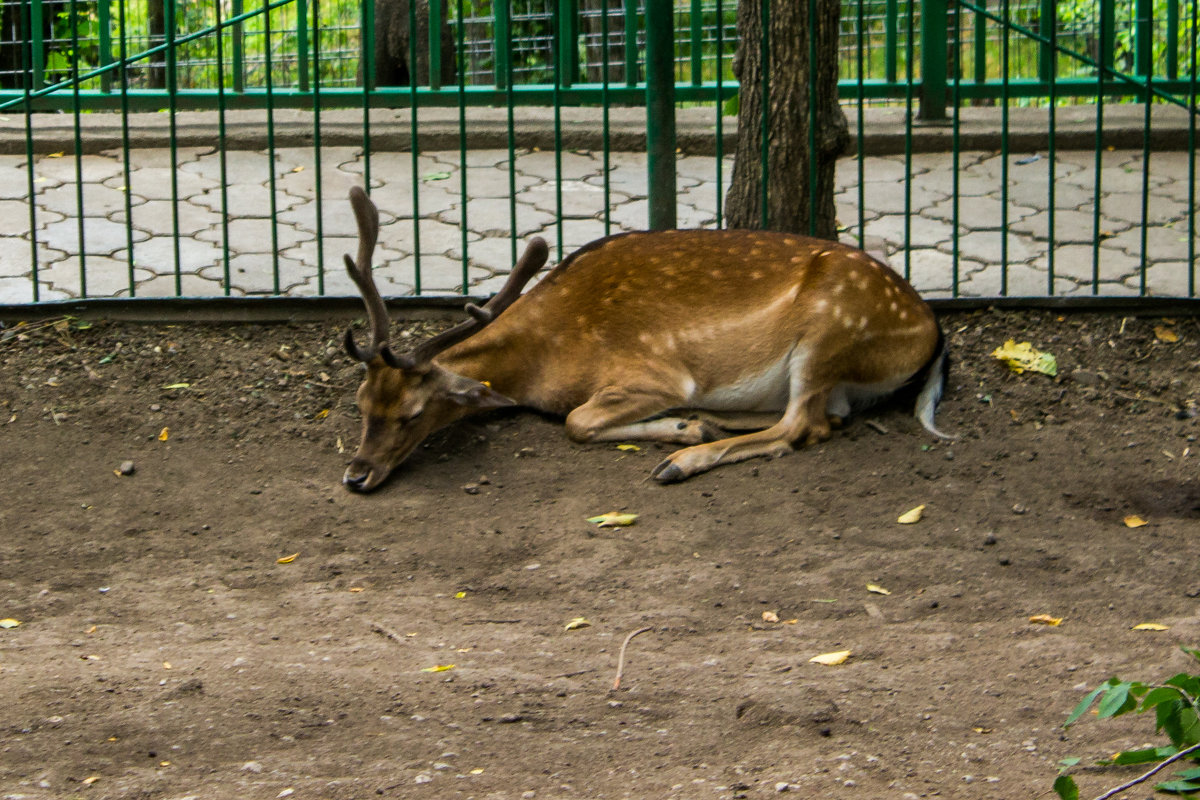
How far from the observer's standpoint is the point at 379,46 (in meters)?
10.9

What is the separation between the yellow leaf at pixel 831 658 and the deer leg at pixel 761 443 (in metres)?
1.51

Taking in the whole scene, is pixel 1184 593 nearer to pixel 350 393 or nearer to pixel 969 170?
pixel 350 393

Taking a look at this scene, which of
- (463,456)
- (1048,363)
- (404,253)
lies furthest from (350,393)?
(1048,363)

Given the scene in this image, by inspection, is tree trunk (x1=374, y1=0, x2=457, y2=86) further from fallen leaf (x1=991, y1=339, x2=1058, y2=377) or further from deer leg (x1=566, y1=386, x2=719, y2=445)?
fallen leaf (x1=991, y1=339, x2=1058, y2=377)

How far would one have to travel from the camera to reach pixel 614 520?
5.20m

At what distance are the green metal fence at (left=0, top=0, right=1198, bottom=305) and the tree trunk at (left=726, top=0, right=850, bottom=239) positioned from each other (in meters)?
0.13

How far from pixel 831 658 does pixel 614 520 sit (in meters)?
1.27

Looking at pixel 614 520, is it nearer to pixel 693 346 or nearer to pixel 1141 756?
pixel 693 346

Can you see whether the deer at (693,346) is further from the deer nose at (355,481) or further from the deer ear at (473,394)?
the deer nose at (355,481)

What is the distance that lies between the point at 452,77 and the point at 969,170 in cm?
387

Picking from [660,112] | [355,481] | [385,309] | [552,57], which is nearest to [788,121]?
[660,112]

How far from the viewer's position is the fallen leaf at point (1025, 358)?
6320 mm

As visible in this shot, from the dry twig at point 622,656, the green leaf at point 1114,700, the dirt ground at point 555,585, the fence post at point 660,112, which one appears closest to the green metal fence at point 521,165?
the fence post at point 660,112

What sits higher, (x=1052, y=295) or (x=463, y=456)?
(x=1052, y=295)
